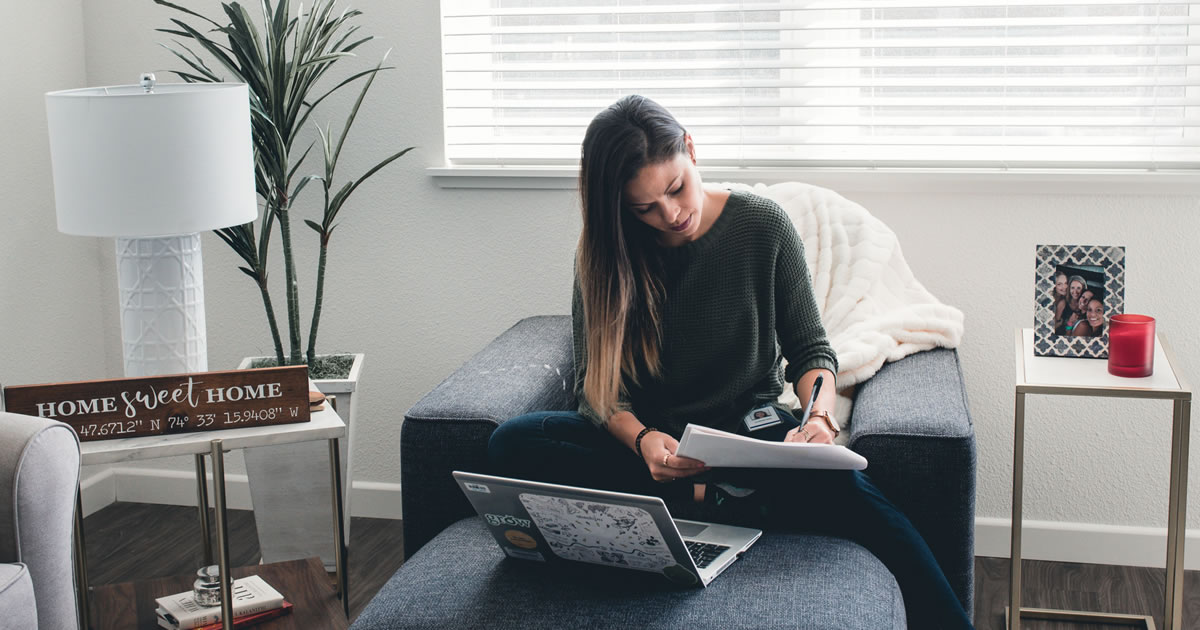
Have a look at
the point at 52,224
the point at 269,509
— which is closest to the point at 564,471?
the point at 269,509

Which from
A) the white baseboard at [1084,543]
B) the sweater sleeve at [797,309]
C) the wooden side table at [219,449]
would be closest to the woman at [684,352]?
the sweater sleeve at [797,309]

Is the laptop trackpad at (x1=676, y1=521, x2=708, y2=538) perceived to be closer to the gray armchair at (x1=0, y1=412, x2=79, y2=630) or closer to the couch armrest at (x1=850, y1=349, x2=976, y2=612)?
the couch armrest at (x1=850, y1=349, x2=976, y2=612)

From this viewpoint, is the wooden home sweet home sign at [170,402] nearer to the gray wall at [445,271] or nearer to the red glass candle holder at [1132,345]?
the gray wall at [445,271]

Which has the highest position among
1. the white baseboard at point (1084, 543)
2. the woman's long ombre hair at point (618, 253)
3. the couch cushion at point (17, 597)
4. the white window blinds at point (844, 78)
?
the white window blinds at point (844, 78)

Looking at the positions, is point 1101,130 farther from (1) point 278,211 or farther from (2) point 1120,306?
(1) point 278,211

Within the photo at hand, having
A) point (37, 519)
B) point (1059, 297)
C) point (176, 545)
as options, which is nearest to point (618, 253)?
point (1059, 297)

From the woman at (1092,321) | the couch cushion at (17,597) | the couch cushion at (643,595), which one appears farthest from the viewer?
the woman at (1092,321)

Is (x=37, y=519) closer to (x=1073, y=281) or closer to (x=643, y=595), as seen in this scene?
(x=643, y=595)

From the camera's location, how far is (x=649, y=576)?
1.57 meters

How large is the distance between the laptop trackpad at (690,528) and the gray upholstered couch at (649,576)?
94 mm

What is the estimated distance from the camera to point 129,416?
1827mm

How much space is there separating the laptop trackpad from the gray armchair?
0.95 m

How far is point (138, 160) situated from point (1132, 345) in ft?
5.62

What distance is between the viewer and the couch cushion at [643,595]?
1454 mm
